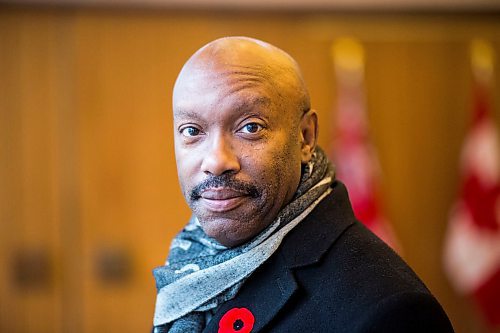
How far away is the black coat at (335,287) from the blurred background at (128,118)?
6.30ft

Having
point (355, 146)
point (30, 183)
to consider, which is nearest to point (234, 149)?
point (355, 146)

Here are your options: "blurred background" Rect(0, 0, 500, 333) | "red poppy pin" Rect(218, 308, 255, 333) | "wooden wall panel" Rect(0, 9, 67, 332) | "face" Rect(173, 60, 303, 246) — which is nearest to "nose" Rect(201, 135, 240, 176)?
"face" Rect(173, 60, 303, 246)

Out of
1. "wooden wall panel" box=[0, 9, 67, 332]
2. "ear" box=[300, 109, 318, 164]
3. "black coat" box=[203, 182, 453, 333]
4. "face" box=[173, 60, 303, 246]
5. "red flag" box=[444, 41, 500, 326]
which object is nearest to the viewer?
"black coat" box=[203, 182, 453, 333]

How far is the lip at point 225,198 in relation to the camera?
1111 millimetres

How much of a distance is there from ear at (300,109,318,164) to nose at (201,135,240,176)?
161mm

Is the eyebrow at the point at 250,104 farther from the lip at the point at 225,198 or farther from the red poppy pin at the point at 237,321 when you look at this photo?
the red poppy pin at the point at 237,321

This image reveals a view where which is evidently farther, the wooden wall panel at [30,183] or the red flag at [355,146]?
the wooden wall panel at [30,183]

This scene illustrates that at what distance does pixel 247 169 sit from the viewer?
1111 millimetres

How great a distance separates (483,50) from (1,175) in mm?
2270

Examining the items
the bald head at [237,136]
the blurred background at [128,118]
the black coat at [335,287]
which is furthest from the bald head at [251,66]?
the blurred background at [128,118]

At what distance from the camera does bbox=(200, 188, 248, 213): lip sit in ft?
3.65

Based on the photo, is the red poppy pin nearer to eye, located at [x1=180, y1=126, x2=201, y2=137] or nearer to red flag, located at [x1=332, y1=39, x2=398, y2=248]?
eye, located at [x1=180, y1=126, x2=201, y2=137]

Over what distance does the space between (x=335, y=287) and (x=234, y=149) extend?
0.91 ft

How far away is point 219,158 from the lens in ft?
3.59
